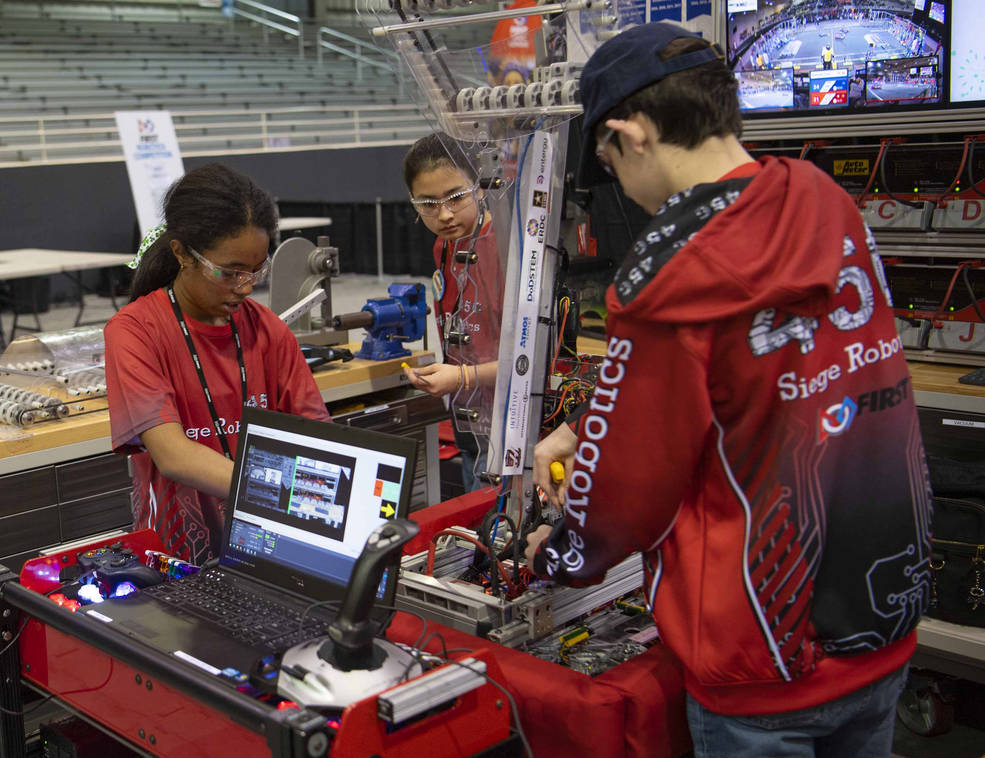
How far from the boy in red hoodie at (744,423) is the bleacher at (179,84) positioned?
10.7 metres

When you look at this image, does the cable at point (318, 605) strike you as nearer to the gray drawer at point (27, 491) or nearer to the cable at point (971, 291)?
the gray drawer at point (27, 491)

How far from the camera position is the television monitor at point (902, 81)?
3023 millimetres

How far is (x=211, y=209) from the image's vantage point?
6.46 ft

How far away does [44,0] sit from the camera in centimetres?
1625

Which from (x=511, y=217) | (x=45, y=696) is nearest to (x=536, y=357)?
(x=511, y=217)

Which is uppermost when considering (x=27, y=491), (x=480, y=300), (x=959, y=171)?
(x=959, y=171)

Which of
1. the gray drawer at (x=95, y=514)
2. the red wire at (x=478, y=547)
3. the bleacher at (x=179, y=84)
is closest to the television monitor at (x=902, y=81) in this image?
the red wire at (x=478, y=547)

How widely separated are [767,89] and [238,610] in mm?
2606

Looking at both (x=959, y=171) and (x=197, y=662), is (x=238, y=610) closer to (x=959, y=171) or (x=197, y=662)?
(x=197, y=662)

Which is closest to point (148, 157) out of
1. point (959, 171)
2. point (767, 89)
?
point (767, 89)

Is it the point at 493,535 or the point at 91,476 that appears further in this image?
the point at 91,476

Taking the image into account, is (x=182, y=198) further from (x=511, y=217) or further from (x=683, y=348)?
(x=683, y=348)

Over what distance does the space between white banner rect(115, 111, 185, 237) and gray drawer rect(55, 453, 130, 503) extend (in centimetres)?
552

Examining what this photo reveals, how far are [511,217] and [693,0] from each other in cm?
214
